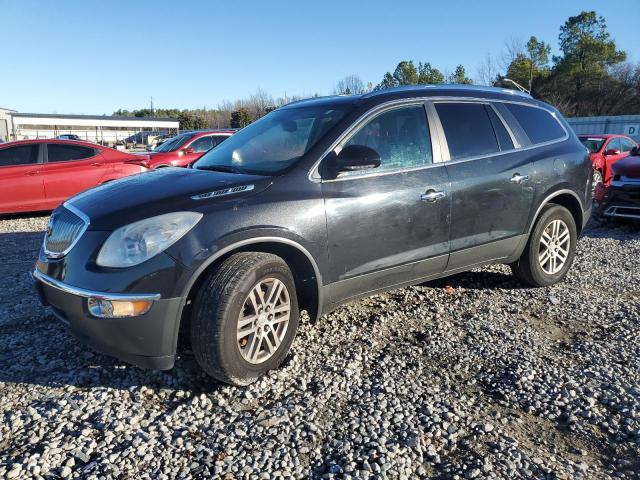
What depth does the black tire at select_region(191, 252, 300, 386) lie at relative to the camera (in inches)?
116

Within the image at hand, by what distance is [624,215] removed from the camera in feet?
26.3

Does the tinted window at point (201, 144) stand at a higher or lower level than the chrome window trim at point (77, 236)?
higher

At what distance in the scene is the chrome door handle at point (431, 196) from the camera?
3.92 meters

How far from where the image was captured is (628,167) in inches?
318

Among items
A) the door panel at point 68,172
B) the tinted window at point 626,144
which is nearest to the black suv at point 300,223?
the door panel at point 68,172

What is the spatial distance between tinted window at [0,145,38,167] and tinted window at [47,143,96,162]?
25 centimetres

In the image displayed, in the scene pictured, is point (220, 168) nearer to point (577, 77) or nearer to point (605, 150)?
point (605, 150)

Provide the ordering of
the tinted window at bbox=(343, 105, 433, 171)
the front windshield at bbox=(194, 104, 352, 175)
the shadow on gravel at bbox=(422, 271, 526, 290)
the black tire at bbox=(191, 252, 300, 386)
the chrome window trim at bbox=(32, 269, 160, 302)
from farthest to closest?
the shadow on gravel at bbox=(422, 271, 526, 290) < the tinted window at bbox=(343, 105, 433, 171) < the front windshield at bbox=(194, 104, 352, 175) < the black tire at bbox=(191, 252, 300, 386) < the chrome window trim at bbox=(32, 269, 160, 302)

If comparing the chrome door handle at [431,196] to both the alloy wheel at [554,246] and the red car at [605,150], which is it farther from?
the red car at [605,150]

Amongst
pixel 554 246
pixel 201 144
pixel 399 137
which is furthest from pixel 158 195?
→ pixel 201 144

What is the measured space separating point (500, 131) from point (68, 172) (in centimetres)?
814

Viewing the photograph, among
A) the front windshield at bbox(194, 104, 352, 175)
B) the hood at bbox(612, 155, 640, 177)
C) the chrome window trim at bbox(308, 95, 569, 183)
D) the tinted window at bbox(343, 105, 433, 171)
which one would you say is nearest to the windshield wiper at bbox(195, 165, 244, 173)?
the front windshield at bbox(194, 104, 352, 175)

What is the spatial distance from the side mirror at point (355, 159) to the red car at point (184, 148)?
9.00m

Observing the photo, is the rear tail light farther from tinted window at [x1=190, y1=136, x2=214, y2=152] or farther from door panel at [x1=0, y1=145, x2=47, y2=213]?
tinted window at [x1=190, y1=136, x2=214, y2=152]
